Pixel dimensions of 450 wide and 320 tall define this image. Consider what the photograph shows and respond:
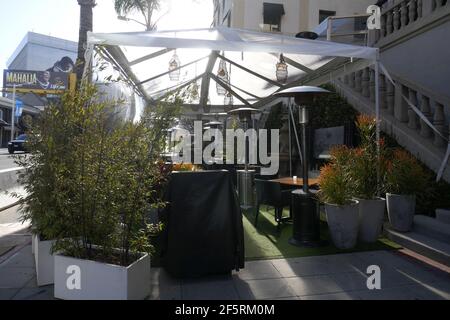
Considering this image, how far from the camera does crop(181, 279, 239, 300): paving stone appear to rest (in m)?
3.31

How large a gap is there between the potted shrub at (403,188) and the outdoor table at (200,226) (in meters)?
2.39

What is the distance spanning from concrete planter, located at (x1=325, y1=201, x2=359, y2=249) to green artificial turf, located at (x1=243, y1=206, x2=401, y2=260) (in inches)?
4.4

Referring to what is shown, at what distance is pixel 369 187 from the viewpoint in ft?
16.2

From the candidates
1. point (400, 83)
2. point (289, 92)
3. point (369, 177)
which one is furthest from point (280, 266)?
point (400, 83)

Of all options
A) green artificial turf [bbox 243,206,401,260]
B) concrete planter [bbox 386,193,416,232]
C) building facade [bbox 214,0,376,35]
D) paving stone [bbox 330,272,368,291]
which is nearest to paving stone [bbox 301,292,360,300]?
paving stone [bbox 330,272,368,291]

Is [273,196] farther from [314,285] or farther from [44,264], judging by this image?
[44,264]

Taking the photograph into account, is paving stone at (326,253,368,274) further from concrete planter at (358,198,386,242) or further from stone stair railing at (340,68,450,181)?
stone stair railing at (340,68,450,181)

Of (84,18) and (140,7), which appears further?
(140,7)

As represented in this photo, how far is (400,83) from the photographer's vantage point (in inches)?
269

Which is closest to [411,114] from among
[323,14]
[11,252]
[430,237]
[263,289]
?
[430,237]

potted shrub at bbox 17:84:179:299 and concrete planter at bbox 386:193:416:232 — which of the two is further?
concrete planter at bbox 386:193:416:232

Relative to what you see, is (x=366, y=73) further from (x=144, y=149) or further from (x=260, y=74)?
(x=144, y=149)

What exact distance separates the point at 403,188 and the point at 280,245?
1815mm
